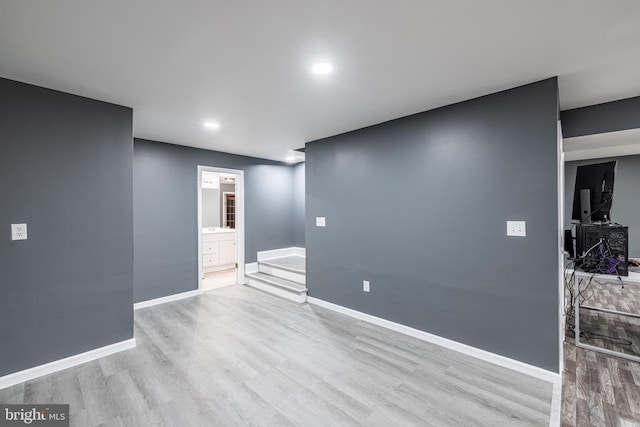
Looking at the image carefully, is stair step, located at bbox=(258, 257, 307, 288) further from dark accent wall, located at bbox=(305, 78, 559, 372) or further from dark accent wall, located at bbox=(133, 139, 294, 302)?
dark accent wall, located at bbox=(305, 78, 559, 372)

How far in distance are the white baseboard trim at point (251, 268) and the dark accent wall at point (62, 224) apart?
250 cm

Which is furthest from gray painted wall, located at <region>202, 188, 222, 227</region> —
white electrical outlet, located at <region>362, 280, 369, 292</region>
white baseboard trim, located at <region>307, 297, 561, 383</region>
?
white electrical outlet, located at <region>362, 280, 369, 292</region>

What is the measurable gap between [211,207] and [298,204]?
8.22 feet

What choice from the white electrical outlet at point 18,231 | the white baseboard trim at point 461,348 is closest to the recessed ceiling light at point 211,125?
the white electrical outlet at point 18,231

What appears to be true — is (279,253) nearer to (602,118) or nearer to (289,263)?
(289,263)

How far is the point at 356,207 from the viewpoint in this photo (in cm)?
372

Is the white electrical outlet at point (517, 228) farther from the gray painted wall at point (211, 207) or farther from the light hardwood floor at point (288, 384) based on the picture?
the gray painted wall at point (211, 207)

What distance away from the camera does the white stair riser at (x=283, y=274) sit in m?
4.71

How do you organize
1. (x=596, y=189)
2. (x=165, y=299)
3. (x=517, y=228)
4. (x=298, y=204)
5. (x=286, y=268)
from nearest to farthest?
(x=517, y=228) < (x=596, y=189) < (x=165, y=299) < (x=286, y=268) < (x=298, y=204)

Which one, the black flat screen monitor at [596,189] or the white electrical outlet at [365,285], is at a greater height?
the black flat screen monitor at [596,189]

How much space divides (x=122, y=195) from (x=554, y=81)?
13.5ft

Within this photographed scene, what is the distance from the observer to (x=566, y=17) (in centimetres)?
158

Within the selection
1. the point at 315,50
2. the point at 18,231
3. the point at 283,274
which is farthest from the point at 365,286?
the point at 18,231

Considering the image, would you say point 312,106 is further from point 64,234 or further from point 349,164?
point 64,234
